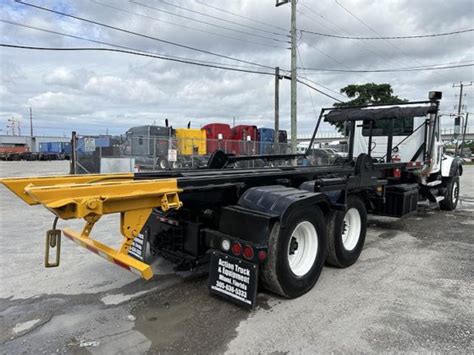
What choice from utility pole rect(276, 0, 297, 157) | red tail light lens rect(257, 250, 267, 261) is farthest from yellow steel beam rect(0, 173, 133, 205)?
utility pole rect(276, 0, 297, 157)

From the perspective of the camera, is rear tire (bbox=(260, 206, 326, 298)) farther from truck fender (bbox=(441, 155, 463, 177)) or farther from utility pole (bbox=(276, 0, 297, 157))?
utility pole (bbox=(276, 0, 297, 157))

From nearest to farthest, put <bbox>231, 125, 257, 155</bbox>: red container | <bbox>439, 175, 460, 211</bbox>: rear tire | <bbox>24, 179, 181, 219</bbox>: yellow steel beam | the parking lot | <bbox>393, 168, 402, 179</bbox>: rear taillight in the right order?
1. <bbox>24, 179, 181, 219</bbox>: yellow steel beam
2. the parking lot
3. <bbox>393, 168, 402, 179</bbox>: rear taillight
4. <bbox>439, 175, 460, 211</bbox>: rear tire
5. <bbox>231, 125, 257, 155</bbox>: red container

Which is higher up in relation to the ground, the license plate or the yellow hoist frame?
the yellow hoist frame

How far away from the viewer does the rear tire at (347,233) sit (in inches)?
188

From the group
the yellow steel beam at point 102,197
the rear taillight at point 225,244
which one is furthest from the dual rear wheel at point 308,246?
the yellow steel beam at point 102,197

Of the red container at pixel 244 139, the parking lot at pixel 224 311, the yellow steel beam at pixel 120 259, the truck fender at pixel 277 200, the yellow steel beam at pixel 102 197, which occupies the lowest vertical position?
the parking lot at pixel 224 311

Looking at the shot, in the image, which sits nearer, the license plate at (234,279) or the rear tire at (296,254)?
the license plate at (234,279)

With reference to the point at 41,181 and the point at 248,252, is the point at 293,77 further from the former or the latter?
the point at 41,181

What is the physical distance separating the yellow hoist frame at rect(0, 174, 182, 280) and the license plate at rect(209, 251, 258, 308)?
87 centimetres

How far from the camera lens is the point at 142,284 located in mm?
4449

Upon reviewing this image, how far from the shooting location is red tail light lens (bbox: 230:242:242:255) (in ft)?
12.1

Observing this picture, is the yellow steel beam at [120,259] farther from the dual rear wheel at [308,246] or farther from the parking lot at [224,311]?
the dual rear wheel at [308,246]

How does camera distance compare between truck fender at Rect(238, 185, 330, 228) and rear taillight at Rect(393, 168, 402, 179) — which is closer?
truck fender at Rect(238, 185, 330, 228)

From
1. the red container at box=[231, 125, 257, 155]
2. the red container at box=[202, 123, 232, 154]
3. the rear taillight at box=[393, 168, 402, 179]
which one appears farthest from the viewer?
the red container at box=[231, 125, 257, 155]
